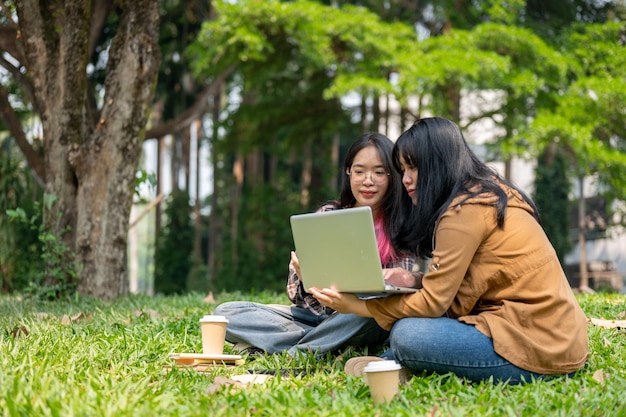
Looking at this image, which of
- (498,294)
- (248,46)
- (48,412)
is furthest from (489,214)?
(248,46)

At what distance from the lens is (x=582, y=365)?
307 cm

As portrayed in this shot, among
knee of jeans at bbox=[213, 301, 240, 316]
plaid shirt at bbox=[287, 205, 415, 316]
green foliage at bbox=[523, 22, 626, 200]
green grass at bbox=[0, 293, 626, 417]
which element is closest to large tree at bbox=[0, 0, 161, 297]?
green grass at bbox=[0, 293, 626, 417]

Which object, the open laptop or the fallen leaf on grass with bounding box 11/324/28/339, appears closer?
the open laptop

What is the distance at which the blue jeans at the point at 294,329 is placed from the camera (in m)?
3.59

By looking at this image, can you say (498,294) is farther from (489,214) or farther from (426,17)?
(426,17)

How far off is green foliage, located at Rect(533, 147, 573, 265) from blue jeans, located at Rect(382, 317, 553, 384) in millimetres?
12775

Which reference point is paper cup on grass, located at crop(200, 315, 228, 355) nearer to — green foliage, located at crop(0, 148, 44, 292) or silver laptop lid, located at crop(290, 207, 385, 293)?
silver laptop lid, located at crop(290, 207, 385, 293)

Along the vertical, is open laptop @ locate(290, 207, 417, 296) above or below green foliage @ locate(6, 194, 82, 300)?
above

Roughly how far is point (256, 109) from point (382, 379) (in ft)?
37.5

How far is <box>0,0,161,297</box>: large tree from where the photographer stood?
678 cm

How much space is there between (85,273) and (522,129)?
7.09 metres

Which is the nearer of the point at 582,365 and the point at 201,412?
the point at 201,412

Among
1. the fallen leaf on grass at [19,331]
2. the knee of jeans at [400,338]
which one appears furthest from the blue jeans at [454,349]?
the fallen leaf on grass at [19,331]

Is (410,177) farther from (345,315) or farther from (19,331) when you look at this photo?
(19,331)
